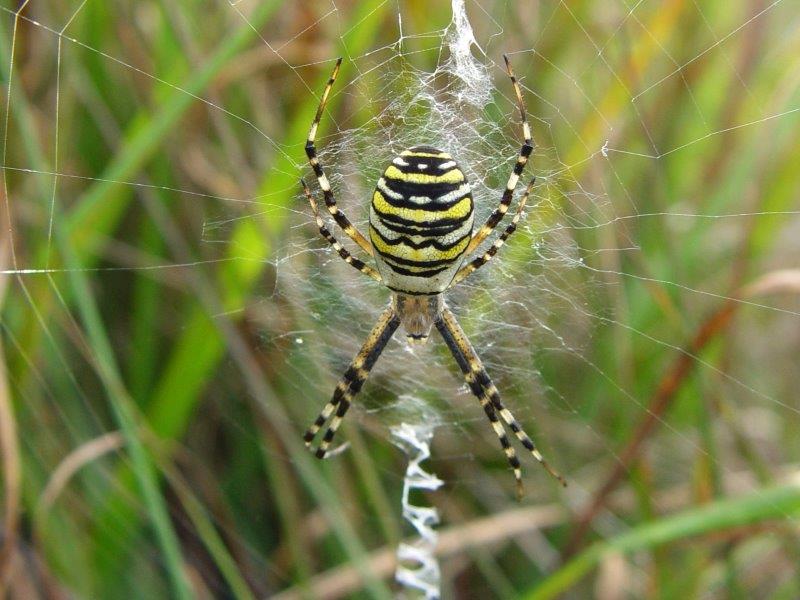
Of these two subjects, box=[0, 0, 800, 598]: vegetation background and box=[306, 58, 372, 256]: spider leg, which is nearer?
box=[306, 58, 372, 256]: spider leg

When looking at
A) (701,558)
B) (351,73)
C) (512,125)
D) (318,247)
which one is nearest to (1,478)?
(318,247)

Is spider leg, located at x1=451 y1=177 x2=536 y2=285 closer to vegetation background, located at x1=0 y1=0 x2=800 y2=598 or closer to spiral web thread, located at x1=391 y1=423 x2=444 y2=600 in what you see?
vegetation background, located at x1=0 y1=0 x2=800 y2=598

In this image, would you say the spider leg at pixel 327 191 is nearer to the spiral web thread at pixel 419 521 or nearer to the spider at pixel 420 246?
the spider at pixel 420 246

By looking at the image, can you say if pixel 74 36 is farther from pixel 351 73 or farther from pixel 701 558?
pixel 701 558

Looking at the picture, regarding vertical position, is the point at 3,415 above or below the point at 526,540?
above

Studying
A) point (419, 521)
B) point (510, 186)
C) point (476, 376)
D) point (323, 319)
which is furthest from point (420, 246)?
point (419, 521)

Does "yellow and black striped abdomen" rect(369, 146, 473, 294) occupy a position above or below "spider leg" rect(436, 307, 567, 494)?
above

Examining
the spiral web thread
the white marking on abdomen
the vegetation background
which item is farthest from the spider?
the spiral web thread
